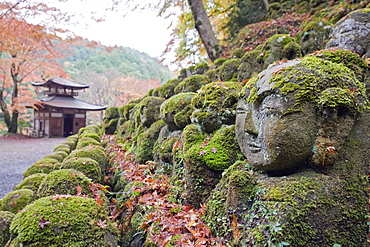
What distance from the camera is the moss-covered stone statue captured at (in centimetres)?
177

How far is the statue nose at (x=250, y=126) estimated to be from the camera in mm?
2318

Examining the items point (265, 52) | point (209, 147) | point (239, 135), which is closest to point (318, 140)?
point (239, 135)

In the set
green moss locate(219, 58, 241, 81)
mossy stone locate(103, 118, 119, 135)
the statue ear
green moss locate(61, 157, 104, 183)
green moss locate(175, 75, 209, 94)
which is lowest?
green moss locate(61, 157, 104, 183)

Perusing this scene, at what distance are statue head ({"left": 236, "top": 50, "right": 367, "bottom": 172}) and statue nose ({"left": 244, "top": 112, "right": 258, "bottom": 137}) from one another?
4 cm

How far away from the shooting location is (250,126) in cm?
237

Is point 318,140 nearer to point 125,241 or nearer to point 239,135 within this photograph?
point 239,135

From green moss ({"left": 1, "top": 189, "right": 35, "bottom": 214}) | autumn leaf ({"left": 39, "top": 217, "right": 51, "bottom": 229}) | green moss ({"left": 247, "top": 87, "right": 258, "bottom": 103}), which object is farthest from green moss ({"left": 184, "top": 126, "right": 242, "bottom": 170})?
green moss ({"left": 1, "top": 189, "right": 35, "bottom": 214})

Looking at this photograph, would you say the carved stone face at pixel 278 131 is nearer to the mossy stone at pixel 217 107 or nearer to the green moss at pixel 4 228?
the mossy stone at pixel 217 107

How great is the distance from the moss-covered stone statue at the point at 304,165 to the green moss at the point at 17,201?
9.09ft

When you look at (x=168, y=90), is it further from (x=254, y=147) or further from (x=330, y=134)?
(x=330, y=134)

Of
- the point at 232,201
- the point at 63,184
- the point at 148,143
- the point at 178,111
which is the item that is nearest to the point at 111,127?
the point at 148,143

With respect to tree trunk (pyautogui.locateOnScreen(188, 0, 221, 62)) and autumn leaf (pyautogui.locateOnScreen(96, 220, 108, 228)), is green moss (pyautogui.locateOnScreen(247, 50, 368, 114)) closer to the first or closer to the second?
autumn leaf (pyautogui.locateOnScreen(96, 220, 108, 228))

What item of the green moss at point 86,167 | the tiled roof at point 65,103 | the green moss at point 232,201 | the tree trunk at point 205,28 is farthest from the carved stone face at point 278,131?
the tiled roof at point 65,103

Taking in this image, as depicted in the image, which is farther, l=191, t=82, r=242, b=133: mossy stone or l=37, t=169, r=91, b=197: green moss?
l=191, t=82, r=242, b=133: mossy stone
